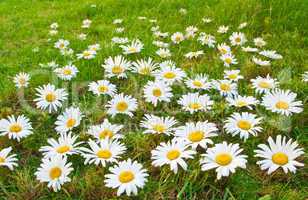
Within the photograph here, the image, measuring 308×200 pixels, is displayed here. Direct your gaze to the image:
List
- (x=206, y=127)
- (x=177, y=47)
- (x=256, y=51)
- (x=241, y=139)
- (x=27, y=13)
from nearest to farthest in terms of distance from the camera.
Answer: (x=206, y=127), (x=241, y=139), (x=256, y=51), (x=177, y=47), (x=27, y=13)

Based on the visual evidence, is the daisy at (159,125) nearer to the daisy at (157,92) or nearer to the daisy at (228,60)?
the daisy at (157,92)

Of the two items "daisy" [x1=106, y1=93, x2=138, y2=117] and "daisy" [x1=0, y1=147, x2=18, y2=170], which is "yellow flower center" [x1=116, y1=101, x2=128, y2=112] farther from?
"daisy" [x1=0, y1=147, x2=18, y2=170]

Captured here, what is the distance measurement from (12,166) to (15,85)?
116 centimetres

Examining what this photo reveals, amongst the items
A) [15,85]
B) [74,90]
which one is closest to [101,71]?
[74,90]

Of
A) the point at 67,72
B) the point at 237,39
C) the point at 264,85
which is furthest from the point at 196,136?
the point at 237,39

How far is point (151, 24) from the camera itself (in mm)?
5230

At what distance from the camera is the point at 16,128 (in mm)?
3051

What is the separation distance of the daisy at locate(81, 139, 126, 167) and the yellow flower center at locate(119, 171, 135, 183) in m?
0.15

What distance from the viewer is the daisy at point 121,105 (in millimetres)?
3169

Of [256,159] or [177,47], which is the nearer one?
[256,159]

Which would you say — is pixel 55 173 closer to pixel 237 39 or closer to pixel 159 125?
pixel 159 125

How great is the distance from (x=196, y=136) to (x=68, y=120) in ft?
3.02

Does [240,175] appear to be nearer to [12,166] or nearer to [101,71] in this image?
[12,166]

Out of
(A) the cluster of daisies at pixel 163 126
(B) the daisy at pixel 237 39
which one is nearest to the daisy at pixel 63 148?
(A) the cluster of daisies at pixel 163 126
